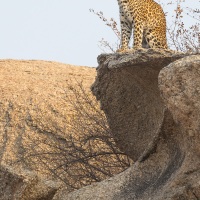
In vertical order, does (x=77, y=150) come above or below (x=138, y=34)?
below

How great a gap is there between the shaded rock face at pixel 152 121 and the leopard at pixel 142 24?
189 cm

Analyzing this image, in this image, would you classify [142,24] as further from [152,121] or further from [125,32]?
[152,121]

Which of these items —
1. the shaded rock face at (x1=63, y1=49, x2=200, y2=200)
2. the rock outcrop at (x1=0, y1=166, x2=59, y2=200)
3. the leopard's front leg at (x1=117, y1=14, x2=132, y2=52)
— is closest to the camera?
the shaded rock face at (x1=63, y1=49, x2=200, y2=200)

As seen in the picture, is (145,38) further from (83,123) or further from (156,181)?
(156,181)

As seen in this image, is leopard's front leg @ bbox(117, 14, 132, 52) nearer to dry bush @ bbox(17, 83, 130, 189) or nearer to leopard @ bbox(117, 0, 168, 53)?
leopard @ bbox(117, 0, 168, 53)

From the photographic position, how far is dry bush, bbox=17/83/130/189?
9969 mm

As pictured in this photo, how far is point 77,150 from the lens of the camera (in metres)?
10.2

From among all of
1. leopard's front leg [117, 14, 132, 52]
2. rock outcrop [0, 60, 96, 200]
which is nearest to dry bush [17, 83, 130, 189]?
rock outcrop [0, 60, 96, 200]

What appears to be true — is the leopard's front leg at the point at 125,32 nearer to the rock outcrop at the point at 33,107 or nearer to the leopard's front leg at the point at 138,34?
the leopard's front leg at the point at 138,34

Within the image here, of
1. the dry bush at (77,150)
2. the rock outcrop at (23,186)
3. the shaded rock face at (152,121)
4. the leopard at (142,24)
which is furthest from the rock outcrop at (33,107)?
the rock outcrop at (23,186)

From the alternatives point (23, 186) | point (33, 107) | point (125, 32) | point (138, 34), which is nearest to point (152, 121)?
point (23, 186)

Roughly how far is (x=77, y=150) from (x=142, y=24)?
76.6 inches

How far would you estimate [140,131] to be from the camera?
314 inches

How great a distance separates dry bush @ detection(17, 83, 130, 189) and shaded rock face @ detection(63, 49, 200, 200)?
148 cm
